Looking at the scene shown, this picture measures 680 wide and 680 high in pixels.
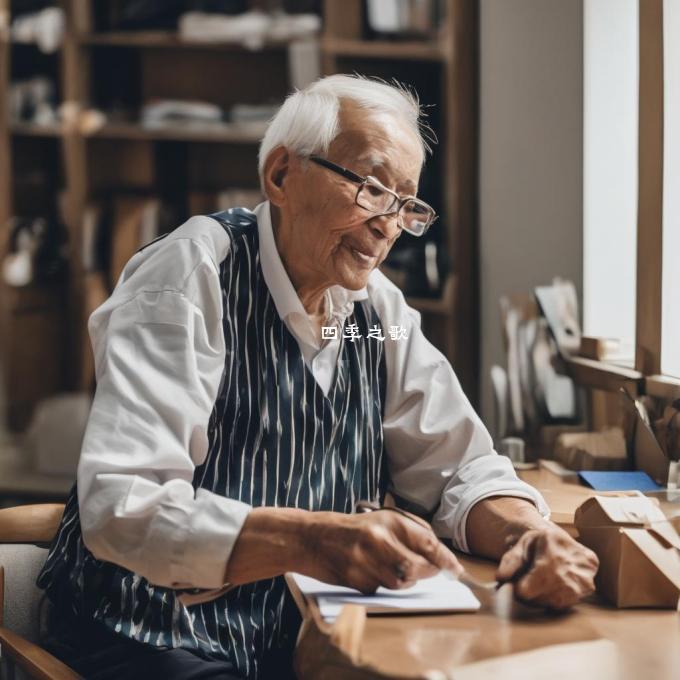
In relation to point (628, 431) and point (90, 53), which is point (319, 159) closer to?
point (628, 431)

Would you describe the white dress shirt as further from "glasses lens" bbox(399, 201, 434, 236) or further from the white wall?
the white wall

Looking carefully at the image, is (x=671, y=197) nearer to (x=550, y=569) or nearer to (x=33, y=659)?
(x=550, y=569)

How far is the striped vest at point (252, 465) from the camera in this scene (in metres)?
1.37

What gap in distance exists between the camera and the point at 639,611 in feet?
3.98

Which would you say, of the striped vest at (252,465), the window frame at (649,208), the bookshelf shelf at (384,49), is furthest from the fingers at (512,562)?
the bookshelf shelf at (384,49)

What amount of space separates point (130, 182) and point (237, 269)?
8.36 ft

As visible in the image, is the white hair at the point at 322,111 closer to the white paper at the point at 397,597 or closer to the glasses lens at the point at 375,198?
the glasses lens at the point at 375,198

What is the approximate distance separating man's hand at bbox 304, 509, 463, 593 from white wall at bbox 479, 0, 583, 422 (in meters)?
1.68

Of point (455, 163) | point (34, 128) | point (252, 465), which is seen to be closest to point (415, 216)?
point (252, 465)

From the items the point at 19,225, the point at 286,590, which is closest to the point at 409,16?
the point at 19,225

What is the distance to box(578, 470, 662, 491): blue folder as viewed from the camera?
186 centimetres

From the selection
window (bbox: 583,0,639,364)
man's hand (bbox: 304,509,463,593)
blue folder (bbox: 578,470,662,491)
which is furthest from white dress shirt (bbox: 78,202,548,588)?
window (bbox: 583,0,639,364)

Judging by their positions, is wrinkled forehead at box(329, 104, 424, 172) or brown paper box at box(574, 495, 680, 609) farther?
wrinkled forehead at box(329, 104, 424, 172)

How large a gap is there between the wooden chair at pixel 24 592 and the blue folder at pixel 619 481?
3.28 feet
